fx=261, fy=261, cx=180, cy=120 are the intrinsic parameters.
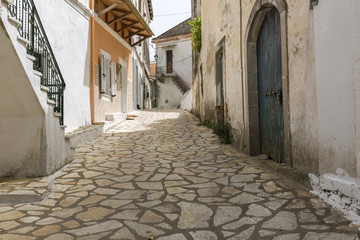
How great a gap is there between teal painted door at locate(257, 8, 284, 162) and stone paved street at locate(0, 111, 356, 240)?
1.36 ft

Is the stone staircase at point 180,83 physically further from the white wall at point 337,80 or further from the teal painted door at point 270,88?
the white wall at point 337,80

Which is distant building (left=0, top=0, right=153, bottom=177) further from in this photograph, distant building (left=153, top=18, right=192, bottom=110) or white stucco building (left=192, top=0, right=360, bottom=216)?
distant building (left=153, top=18, right=192, bottom=110)

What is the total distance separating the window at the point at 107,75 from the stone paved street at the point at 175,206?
4531 millimetres

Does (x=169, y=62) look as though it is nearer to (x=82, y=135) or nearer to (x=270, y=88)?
(x=82, y=135)

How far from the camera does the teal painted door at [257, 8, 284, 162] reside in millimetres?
4266

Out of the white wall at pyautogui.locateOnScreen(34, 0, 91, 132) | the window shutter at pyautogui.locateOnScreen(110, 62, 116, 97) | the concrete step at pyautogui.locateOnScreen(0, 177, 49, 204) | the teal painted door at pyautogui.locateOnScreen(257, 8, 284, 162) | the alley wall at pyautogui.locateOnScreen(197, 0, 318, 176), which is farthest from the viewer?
the window shutter at pyautogui.locateOnScreen(110, 62, 116, 97)

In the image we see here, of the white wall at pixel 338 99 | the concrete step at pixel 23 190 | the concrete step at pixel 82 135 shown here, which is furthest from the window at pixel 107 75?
the white wall at pixel 338 99

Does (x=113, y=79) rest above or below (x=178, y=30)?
below

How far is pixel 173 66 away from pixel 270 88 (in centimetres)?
2255

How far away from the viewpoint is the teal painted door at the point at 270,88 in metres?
4.27

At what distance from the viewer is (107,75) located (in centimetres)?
973

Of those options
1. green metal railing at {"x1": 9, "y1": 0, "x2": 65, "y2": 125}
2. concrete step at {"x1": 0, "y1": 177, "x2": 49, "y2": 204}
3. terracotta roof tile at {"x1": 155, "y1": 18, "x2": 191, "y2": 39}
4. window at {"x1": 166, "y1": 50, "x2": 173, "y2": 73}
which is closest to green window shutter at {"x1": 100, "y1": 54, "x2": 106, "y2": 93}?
green metal railing at {"x1": 9, "y1": 0, "x2": 65, "y2": 125}

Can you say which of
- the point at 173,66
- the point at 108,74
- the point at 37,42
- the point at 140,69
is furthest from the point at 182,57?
the point at 37,42

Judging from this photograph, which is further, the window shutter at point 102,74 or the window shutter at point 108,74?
the window shutter at point 108,74
